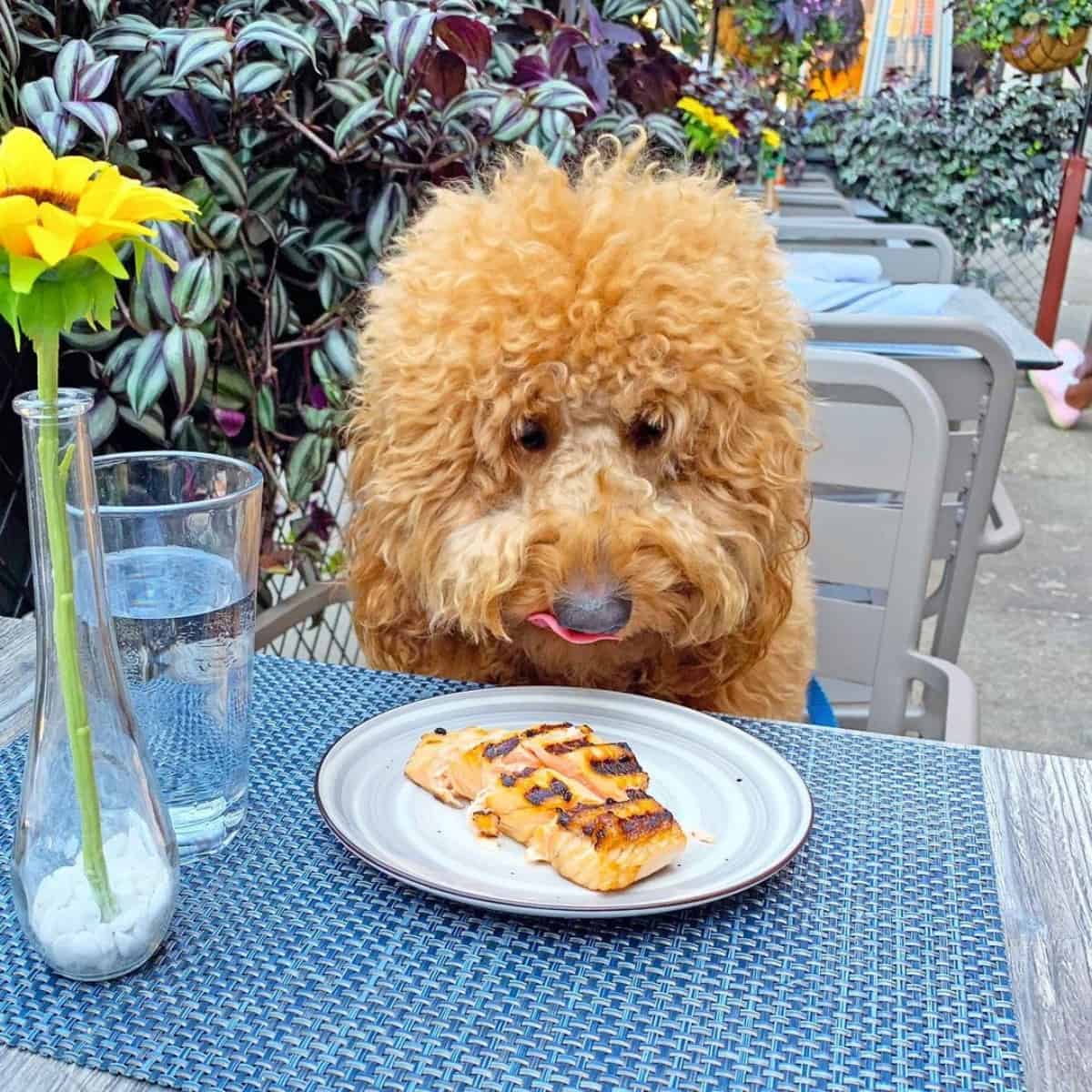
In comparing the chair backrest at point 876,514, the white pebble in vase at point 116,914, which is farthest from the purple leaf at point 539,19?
the white pebble in vase at point 116,914

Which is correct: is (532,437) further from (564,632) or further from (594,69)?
(594,69)

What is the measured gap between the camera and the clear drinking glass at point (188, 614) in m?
0.92

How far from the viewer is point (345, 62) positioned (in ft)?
6.70

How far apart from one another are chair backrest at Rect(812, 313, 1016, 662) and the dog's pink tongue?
129 cm

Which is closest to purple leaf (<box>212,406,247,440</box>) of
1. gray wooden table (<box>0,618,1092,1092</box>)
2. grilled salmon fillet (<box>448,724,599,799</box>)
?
→ gray wooden table (<box>0,618,1092,1092</box>)

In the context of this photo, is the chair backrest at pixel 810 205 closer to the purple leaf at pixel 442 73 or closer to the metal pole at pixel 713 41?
the metal pole at pixel 713 41

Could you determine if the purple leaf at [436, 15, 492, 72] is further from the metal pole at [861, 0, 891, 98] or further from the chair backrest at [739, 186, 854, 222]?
the metal pole at [861, 0, 891, 98]

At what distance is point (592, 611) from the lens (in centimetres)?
127

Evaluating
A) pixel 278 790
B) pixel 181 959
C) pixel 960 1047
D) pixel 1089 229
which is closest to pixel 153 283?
pixel 278 790

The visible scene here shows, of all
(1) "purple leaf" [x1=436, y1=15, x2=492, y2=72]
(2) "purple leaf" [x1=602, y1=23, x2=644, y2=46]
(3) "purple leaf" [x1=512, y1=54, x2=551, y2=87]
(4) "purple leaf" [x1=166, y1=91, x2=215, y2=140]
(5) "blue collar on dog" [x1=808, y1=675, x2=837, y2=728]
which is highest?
(2) "purple leaf" [x1=602, y1=23, x2=644, y2=46]

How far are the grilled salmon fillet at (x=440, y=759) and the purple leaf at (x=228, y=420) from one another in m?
1.20

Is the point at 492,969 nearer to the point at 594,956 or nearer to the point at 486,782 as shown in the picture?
the point at 594,956

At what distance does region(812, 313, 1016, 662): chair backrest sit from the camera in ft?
7.82

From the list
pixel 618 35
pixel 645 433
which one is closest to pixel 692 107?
pixel 618 35
